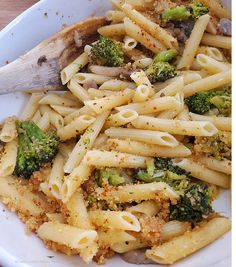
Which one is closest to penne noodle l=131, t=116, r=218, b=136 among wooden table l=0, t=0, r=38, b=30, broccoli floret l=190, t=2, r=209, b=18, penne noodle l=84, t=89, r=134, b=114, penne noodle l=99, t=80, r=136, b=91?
penne noodle l=84, t=89, r=134, b=114

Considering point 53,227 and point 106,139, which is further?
point 106,139

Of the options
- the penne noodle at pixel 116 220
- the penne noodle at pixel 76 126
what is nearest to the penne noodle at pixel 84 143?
the penne noodle at pixel 76 126

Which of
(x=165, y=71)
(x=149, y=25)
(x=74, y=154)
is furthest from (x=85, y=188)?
(x=149, y=25)

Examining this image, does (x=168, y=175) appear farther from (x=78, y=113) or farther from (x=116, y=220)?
(x=78, y=113)

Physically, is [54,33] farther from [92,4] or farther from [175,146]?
[175,146]

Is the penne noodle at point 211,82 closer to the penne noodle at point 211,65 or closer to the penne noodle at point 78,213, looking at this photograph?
the penne noodle at point 211,65

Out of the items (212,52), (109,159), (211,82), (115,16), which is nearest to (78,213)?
(109,159)
